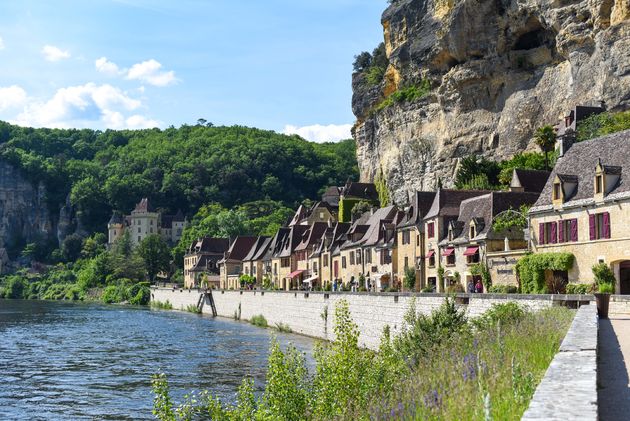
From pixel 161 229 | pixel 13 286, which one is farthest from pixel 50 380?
pixel 161 229

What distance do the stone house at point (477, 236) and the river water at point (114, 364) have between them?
33.9 feet

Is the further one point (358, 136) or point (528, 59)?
point (358, 136)

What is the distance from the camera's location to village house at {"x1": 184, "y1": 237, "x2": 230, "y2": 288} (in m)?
124

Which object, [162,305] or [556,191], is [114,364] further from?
[162,305]

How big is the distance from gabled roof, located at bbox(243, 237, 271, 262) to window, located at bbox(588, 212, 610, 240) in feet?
227

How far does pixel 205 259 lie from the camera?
4948 inches

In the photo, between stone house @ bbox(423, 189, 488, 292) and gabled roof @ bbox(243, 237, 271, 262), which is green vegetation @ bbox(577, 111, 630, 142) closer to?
stone house @ bbox(423, 189, 488, 292)

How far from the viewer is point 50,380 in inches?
1314

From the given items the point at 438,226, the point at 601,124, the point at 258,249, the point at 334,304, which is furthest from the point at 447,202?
the point at 258,249

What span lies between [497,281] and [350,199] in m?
59.6

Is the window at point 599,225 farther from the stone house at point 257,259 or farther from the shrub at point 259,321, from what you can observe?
the stone house at point 257,259

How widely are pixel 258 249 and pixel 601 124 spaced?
56.6 meters

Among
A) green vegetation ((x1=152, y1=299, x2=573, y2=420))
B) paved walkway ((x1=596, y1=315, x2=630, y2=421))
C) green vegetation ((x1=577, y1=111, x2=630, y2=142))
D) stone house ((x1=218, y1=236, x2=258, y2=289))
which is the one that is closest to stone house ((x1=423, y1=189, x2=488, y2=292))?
green vegetation ((x1=577, y1=111, x2=630, y2=142))

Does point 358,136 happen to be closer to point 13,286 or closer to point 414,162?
point 414,162
